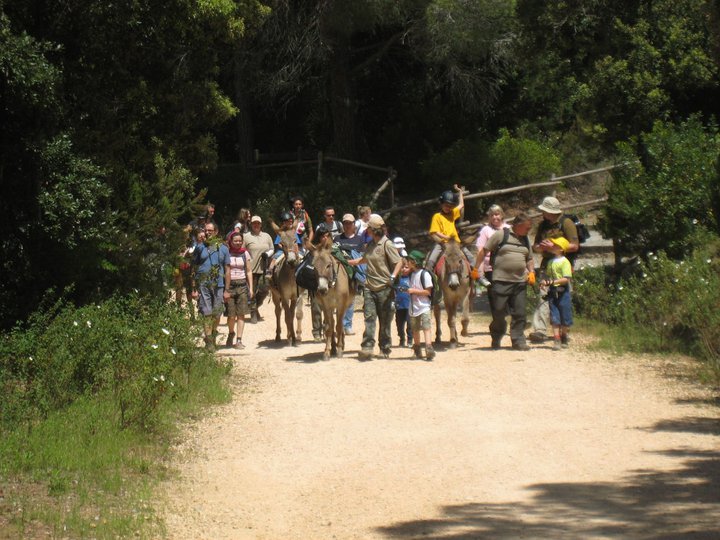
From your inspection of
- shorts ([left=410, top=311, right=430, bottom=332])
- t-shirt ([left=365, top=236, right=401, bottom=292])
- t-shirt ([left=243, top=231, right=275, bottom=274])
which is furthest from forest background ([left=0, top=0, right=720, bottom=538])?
shorts ([left=410, top=311, right=430, bottom=332])

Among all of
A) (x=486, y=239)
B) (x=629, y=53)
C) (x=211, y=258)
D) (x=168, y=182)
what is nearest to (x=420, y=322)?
(x=486, y=239)

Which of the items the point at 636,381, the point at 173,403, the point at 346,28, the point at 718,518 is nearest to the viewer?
the point at 718,518

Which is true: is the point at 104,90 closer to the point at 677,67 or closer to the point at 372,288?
the point at 372,288

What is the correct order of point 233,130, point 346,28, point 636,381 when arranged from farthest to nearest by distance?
point 233,130 → point 346,28 → point 636,381

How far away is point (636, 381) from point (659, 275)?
3.17 meters

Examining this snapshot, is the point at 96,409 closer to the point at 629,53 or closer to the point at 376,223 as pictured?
the point at 376,223

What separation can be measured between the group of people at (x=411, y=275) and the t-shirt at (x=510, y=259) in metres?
0.01

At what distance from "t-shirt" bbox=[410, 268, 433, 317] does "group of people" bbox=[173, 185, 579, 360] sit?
0.04 feet

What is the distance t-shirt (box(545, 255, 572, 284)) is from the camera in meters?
16.5

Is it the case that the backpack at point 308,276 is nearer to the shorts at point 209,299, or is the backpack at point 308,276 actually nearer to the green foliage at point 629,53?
the shorts at point 209,299

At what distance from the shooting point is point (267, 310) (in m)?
22.3

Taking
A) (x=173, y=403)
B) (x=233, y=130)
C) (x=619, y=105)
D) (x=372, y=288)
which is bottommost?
(x=173, y=403)

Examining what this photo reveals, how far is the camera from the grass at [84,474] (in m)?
8.43

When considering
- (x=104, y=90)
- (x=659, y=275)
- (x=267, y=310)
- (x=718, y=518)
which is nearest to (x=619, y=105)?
(x=659, y=275)
